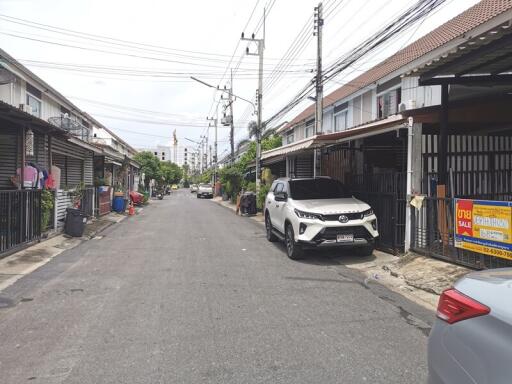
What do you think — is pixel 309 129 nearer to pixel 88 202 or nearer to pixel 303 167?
pixel 303 167

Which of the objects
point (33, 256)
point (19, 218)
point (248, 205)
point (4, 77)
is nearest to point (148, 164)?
point (248, 205)

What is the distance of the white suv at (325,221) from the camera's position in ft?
29.4

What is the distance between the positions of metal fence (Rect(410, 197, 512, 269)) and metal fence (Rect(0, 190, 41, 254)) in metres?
8.54

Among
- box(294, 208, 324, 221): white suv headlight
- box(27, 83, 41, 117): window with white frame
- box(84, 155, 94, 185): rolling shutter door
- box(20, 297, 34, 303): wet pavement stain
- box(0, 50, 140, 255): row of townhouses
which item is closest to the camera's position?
box(20, 297, 34, 303): wet pavement stain

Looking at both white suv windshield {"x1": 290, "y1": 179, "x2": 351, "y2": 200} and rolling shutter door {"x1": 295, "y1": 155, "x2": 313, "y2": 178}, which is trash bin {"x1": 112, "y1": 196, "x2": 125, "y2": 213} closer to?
rolling shutter door {"x1": 295, "y1": 155, "x2": 313, "y2": 178}

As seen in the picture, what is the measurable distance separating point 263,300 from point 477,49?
4.98 metres

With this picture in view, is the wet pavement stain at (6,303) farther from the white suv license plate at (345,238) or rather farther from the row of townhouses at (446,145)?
the row of townhouses at (446,145)

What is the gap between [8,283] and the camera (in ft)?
23.6

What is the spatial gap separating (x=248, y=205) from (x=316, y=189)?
497 inches

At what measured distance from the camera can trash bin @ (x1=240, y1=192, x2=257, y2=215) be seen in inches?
917

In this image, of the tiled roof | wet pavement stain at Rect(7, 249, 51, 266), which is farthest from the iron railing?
the tiled roof

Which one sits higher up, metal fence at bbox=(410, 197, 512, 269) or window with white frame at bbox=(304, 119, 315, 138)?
window with white frame at bbox=(304, 119, 315, 138)

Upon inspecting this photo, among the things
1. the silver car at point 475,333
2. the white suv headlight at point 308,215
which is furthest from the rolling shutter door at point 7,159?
the silver car at point 475,333

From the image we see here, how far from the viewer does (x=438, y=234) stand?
26.6ft
